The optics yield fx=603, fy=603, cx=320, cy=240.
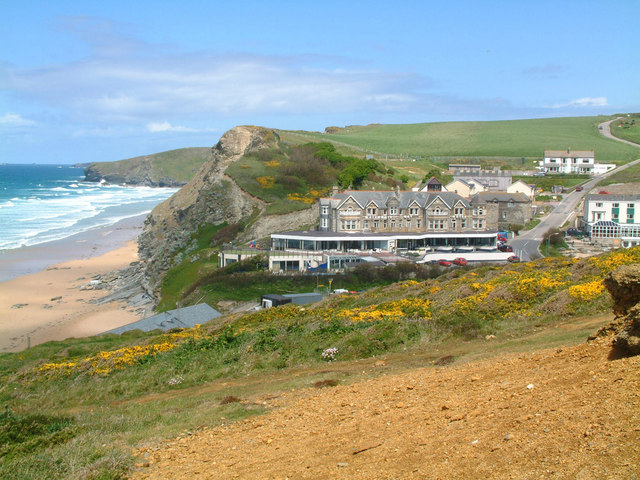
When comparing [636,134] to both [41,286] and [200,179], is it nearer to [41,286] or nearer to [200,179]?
[200,179]

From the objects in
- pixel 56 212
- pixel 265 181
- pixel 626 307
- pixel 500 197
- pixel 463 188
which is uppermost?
pixel 265 181

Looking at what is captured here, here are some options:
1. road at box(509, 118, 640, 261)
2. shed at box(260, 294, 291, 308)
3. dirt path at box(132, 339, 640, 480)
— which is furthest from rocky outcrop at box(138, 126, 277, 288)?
dirt path at box(132, 339, 640, 480)

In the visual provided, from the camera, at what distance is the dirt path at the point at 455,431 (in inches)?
335

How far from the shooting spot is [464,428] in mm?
10172

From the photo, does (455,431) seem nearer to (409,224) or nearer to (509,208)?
(409,224)

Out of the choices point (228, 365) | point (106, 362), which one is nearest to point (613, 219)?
point (228, 365)

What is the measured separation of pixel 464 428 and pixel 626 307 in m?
4.87

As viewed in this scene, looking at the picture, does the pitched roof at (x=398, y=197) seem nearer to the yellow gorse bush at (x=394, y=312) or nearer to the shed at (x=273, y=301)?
the shed at (x=273, y=301)

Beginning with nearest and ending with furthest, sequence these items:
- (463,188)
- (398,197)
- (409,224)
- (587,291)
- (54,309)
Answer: (587,291), (54,309), (409,224), (398,197), (463,188)

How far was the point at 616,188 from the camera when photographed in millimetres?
94750

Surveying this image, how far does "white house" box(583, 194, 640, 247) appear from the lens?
241ft

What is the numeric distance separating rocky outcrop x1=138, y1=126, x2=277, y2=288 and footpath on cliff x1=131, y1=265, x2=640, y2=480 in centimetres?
5633

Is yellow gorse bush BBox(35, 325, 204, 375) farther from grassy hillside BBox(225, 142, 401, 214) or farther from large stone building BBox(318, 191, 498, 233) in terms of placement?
grassy hillside BBox(225, 142, 401, 214)

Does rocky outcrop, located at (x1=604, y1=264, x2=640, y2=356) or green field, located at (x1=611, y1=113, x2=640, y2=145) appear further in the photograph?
green field, located at (x1=611, y1=113, x2=640, y2=145)
